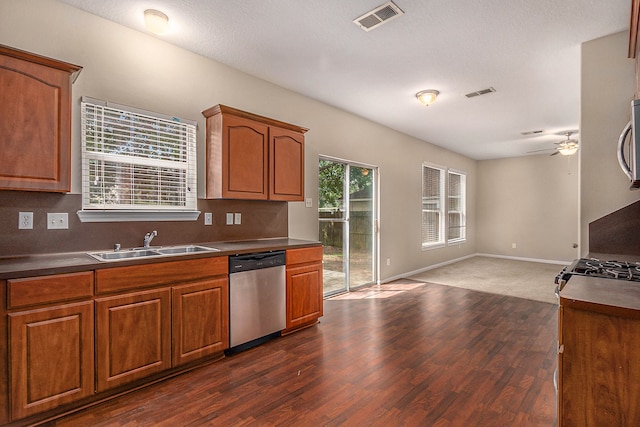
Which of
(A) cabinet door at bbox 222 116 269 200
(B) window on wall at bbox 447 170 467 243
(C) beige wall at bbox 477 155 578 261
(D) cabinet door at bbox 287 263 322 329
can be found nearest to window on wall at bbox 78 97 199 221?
(A) cabinet door at bbox 222 116 269 200

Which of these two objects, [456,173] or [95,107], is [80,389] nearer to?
[95,107]

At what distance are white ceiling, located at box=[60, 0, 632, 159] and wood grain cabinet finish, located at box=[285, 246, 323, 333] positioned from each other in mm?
1978

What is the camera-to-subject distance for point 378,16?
8.13 feet

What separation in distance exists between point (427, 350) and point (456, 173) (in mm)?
6265

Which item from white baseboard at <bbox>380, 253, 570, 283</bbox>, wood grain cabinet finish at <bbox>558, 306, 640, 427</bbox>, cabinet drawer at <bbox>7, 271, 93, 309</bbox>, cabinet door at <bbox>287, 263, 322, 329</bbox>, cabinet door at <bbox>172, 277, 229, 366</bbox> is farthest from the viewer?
white baseboard at <bbox>380, 253, 570, 283</bbox>

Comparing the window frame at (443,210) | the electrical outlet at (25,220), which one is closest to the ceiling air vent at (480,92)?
the window frame at (443,210)

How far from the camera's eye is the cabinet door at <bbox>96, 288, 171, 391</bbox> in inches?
81.5

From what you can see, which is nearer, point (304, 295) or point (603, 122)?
point (603, 122)

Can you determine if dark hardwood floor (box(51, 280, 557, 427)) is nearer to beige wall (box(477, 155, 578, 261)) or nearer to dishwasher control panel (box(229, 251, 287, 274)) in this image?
dishwasher control panel (box(229, 251, 287, 274))

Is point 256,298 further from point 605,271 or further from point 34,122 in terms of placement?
point 605,271

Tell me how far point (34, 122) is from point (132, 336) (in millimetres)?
1544

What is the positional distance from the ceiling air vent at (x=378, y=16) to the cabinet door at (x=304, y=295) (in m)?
2.29

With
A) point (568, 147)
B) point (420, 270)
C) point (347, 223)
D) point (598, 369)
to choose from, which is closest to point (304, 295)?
point (347, 223)

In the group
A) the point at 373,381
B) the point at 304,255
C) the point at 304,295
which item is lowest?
the point at 373,381
